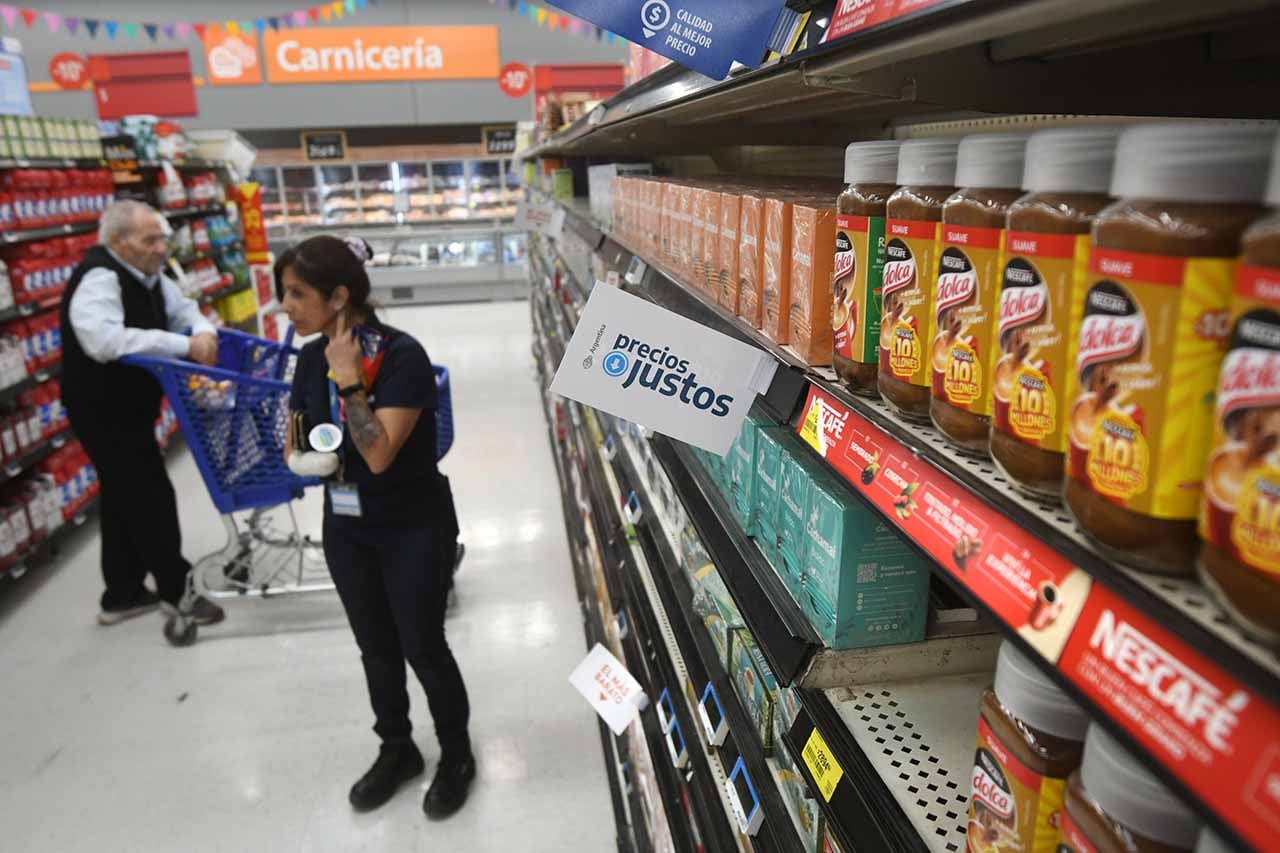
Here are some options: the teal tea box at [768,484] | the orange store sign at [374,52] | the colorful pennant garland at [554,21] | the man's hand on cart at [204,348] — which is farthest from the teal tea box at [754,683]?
the orange store sign at [374,52]

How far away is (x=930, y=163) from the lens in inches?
28.9

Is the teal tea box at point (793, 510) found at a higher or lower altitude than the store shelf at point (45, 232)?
lower

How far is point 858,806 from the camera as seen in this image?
880 millimetres

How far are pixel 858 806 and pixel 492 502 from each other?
164 inches

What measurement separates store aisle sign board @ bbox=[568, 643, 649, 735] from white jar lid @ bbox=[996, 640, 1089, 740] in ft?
4.29

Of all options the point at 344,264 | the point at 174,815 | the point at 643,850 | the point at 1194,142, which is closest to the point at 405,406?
the point at 344,264

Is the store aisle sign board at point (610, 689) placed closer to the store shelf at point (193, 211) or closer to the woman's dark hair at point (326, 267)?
the woman's dark hair at point (326, 267)

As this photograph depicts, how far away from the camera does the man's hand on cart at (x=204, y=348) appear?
3.43 m

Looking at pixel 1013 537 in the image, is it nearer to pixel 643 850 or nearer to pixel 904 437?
pixel 904 437

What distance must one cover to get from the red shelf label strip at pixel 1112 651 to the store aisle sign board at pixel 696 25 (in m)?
0.54

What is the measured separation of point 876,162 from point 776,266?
29 centimetres

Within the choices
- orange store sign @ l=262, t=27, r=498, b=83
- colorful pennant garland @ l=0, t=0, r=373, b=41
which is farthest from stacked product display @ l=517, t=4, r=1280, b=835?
orange store sign @ l=262, t=27, r=498, b=83

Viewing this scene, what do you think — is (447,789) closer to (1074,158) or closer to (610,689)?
(610,689)

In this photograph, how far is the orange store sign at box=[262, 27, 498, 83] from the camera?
11.0 meters
